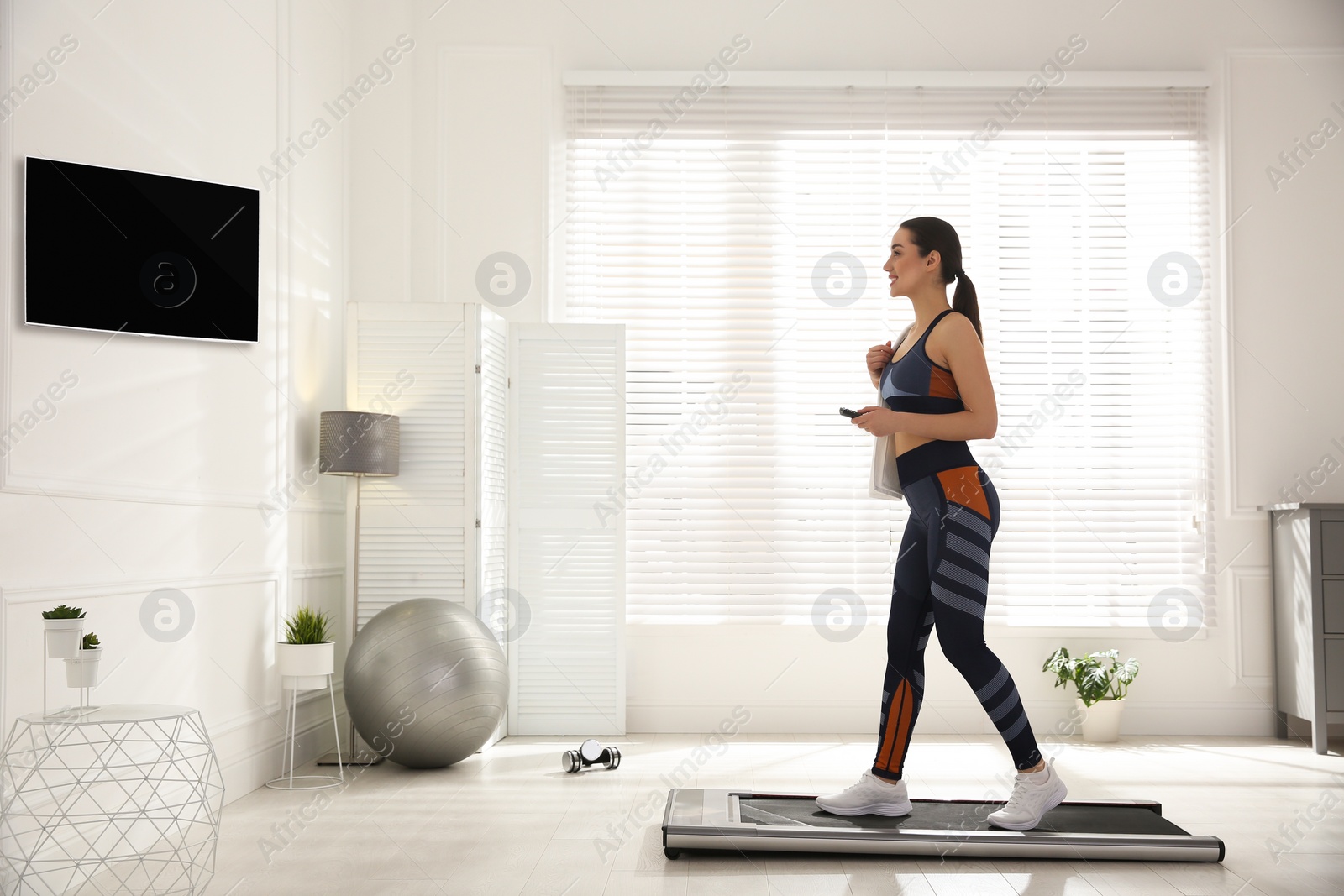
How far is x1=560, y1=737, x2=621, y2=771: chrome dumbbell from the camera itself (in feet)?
12.4

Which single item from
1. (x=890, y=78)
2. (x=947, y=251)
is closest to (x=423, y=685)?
(x=947, y=251)

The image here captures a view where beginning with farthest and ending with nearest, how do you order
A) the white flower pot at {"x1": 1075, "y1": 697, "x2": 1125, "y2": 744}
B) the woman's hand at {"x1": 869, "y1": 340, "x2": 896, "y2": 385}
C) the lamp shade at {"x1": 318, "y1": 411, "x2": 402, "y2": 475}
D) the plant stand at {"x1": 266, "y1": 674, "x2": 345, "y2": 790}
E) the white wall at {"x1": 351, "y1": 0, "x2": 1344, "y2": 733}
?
1. the white wall at {"x1": 351, "y1": 0, "x2": 1344, "y2": 733}
2. the white flower pot at {"x1": 1075, "y1": 697, "x2": 1125, "y2": 744}
3. the lamp shade at {"x1": 318, "y1": 411, "x2": 402, "y2": 475}
4. the plant stand at {"x1": 266, "y1": 674, "x2": 345, "y2": 790}
5. the woman's hand at {"x1": 869, "y1": 340, "x2": 896, "y2": 385}

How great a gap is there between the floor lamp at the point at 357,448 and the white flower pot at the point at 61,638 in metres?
1.58

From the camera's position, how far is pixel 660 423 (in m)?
4.86

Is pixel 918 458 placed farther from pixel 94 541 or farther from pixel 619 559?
pixel 94 541

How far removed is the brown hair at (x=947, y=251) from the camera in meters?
2.95

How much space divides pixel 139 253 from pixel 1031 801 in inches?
116

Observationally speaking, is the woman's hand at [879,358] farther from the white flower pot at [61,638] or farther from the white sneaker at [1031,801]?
the white flower pot at [61,638]

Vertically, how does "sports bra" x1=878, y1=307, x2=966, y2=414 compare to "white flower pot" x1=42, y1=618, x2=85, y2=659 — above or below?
above

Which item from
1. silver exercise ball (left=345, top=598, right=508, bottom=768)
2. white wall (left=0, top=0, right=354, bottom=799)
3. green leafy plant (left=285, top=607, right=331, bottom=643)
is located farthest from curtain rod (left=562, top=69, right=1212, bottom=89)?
green leafy plant (left=285, top=607, right=331, bottom=643)

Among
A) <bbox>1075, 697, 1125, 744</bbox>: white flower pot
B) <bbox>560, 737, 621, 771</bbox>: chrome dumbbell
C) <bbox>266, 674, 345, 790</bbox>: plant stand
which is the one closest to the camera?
<bbox>266, 674, 345, 790</bbox>: plant stand

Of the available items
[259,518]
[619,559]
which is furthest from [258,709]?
[619,559]

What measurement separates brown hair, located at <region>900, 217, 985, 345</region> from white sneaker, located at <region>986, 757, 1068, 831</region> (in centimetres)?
125

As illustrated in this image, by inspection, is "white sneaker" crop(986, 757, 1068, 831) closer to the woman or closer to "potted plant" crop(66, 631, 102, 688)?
the woman
